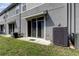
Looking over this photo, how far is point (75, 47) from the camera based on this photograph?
11.2 metres

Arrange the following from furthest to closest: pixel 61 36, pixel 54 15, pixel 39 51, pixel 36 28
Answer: pixel 36 28 < pixel 54 15 < pixel 61 36 < pixel 39 51

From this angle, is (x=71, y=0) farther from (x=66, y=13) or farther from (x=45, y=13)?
(x=45, y=13)

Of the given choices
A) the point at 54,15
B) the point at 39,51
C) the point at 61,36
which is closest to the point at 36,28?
the point at 54,15

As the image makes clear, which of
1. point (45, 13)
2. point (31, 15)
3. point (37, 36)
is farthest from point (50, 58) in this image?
point (31, 15)

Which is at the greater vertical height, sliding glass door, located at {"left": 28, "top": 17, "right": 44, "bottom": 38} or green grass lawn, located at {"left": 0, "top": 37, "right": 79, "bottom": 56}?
sliding glass door, located at {"left": 28, "top": 17, "right": 44, "bottom": 38}

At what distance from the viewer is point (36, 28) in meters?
18.4

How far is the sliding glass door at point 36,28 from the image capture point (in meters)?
17.2

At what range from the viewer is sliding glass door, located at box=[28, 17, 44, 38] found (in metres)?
17.2

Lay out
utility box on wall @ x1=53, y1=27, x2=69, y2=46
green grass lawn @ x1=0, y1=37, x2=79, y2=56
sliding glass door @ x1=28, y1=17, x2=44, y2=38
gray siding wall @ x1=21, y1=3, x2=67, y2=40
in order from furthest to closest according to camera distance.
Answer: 1. sliding glass door @ x1=28, y1=17, x2=44, y2=38
2. gray siding wall @ x1=21, y1=3, x2=67, y2=40
3. utility box on wall @ x1=53, y1=27, x2=69, y2=46
4. green grass lawn @ x1=0, y1=37, x2=79, y2=56

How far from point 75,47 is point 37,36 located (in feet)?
24.4

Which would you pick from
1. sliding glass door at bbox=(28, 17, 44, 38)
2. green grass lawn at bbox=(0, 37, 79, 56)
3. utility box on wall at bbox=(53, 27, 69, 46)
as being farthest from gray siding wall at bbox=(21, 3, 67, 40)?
green grass lawn at bbox=(0, 37, 79, 56)

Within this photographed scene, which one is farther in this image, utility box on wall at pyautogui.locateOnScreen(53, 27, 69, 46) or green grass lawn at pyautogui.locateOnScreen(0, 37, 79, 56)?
utility box on wall at pyautogui.locateOnScreen(53, 27, 69, 46)

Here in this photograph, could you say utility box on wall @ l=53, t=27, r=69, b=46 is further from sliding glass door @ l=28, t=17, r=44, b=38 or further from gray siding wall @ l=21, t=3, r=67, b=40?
sliding glass door @ l=28, t=17, r=44, b=38

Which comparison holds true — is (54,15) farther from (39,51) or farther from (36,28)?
(39,51)
